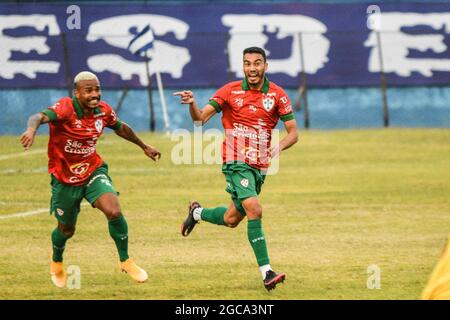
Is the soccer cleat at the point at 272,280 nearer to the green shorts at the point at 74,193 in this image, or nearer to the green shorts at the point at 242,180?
the green shorts at the point at 242,180

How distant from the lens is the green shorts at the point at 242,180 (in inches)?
492

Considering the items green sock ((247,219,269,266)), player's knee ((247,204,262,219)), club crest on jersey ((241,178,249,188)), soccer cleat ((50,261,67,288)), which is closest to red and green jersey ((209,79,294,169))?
club crest on jersey ((241,178,249,188))

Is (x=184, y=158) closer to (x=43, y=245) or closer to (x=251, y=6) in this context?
(x=251, y=6)

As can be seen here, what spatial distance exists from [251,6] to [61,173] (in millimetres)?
22954

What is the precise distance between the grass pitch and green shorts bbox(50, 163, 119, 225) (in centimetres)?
75

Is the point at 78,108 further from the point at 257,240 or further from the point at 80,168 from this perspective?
the point at 257,240

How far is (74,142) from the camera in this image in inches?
484

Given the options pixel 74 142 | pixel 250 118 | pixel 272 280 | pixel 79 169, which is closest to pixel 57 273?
pixel 79 169

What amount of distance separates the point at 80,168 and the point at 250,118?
1886mm

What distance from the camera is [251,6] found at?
34.7 meters

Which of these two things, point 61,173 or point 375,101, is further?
point 375,101

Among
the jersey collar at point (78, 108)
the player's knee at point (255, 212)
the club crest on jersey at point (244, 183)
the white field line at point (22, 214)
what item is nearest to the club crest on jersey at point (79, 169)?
the jersey collar at point (78, 108)

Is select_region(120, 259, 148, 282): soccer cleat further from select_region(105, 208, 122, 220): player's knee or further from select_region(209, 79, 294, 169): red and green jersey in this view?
select_region(209, 79, 294, 169): red and green jersey
